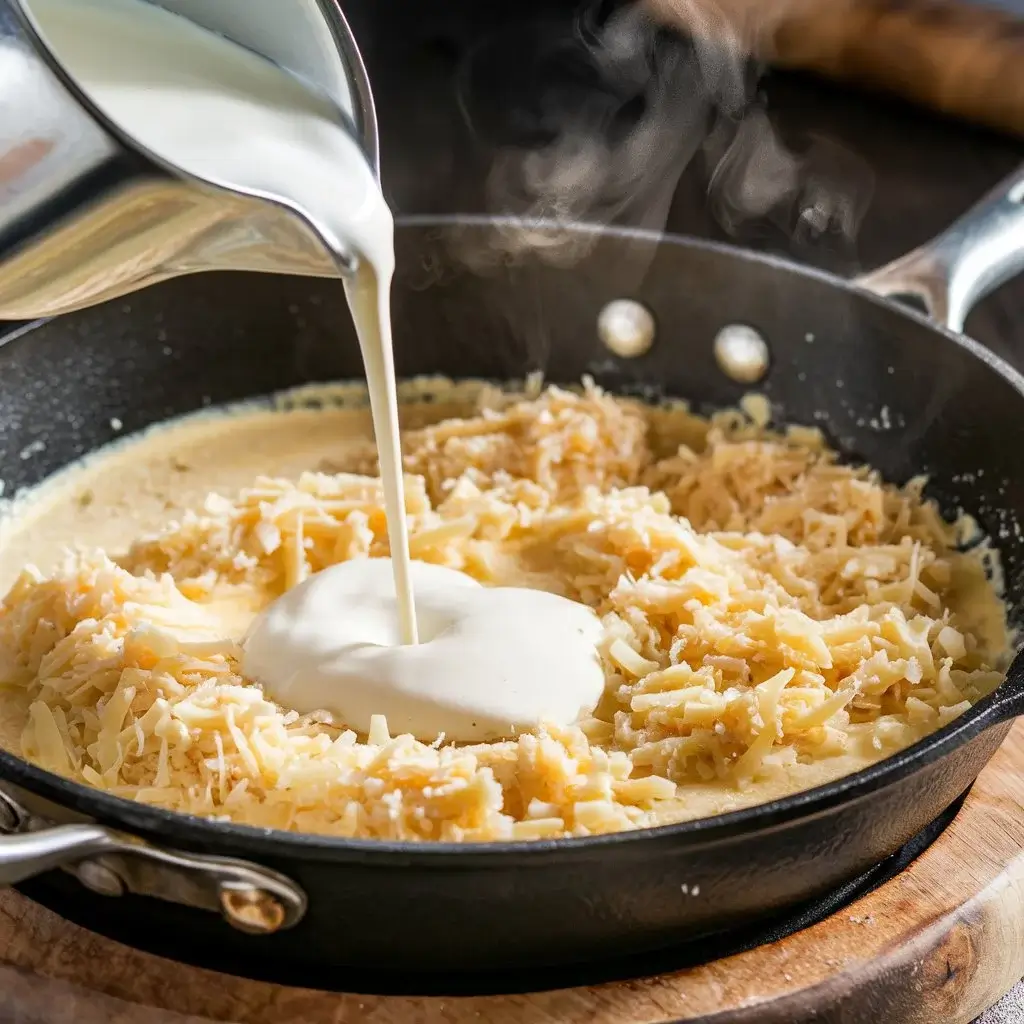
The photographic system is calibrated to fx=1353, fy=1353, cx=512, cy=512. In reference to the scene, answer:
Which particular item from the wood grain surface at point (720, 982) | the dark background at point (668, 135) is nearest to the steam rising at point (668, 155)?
the dark background at point (668, 135)

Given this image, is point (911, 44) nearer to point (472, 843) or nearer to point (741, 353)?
point (741, 353)

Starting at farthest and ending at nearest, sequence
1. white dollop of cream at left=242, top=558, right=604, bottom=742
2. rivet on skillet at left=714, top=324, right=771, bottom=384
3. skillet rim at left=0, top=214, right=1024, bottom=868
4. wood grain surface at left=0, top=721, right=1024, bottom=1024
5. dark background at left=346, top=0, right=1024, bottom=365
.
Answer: dark background at left=346, top=0, right=1024, bottom=365
rivet on skillet at left=714, top=324, right=771, bottom=384
white dollop of cream at left=242, top=558, right=604, bottom=742
wood grain surface at left=0, top=721, right=1024, bottom=1024
skillet rim at left=0, top=214, right=1024, bottom=868

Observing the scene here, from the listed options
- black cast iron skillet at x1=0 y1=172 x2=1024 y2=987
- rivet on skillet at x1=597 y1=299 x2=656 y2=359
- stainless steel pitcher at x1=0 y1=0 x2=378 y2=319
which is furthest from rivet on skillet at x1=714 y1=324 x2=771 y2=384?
stainless steel pitcher at x1=0 y1=0 x2=378 y2=319

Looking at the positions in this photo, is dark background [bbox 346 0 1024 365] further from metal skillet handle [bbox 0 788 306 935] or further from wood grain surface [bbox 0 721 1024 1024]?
metal skillet handle [bbox 0 788 306 935]

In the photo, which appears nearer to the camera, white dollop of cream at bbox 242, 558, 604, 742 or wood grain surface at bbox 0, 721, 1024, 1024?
wood grain surface at bbox 0, 721, 1024, 1024

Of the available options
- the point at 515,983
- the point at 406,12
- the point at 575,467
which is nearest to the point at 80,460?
the point at 575,467

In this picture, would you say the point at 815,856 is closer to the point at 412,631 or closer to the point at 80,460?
the point at 412,631
